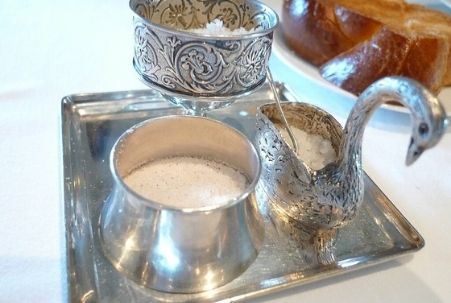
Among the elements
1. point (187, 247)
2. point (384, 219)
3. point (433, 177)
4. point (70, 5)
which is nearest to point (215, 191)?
point (187, 247)

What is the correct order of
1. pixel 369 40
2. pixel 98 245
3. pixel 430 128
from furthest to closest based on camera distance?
pixel 369 40 → pixel 98 245 → pixel 430 128

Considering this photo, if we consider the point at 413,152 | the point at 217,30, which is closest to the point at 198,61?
the point at 217,30

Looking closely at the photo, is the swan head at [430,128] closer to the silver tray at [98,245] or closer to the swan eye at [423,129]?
the swan eye at [423,129]

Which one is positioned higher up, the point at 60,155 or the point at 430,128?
the point at 430,128

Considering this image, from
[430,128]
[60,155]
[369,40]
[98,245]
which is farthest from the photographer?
[369,40]

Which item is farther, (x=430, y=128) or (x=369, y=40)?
(x=369, y=40)

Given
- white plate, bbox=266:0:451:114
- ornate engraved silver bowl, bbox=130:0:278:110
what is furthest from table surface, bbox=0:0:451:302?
ornate engraved silver bowl, bbox=130:0:278:110

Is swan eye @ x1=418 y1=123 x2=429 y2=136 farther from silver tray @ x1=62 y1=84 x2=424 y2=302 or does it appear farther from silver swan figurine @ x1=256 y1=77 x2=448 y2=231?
silver tray @ x1=62 y1=84 x2=424 y2=302

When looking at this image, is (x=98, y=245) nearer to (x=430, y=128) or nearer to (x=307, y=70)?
(x=430, y=128)
